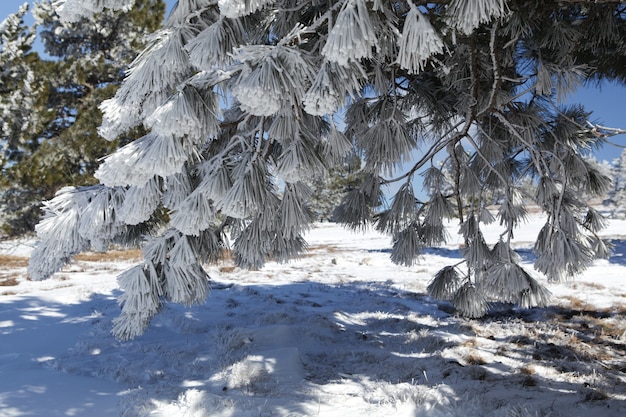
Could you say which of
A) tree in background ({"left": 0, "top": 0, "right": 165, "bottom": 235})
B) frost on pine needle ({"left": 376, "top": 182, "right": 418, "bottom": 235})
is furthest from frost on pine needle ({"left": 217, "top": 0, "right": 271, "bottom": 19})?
tree in background ({"left": 0, "top": 0, "right": 165, "bottom": 235})

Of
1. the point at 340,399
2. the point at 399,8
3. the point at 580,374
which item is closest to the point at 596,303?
the point at 580,374

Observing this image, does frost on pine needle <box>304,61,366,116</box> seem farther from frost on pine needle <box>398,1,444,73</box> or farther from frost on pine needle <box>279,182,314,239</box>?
frost on pine needle <box>279,182,314,239</box>

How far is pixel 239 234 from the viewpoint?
2.93m

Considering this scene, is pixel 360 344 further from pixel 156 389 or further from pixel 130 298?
pixel 130 298

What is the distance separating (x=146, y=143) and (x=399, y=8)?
1.67 metres

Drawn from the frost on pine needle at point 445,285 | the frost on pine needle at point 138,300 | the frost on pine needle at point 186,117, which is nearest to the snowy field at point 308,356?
the frost on pine needle at point 445,285

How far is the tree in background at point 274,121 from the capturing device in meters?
1.95

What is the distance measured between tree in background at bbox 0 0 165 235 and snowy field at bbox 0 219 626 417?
3.82 metres

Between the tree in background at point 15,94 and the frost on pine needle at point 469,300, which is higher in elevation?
the tree in background at point 15,94

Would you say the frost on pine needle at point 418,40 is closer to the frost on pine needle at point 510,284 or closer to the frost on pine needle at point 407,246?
the frost on pine needle at point 510,284

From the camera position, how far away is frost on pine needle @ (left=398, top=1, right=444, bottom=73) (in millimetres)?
1699

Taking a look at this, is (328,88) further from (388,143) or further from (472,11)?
(388,143)

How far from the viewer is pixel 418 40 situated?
68.9 inches

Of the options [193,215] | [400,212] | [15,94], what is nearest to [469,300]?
[400,212]
